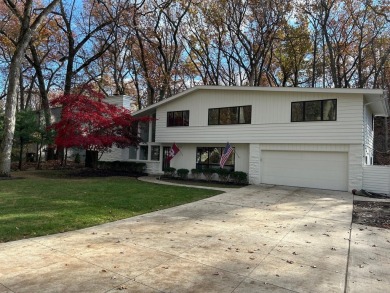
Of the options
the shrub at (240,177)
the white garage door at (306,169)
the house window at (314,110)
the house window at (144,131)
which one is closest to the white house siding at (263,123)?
the house window at (314,110)

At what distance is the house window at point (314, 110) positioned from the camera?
13841mm

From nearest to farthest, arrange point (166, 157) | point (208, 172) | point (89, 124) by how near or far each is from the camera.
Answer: point (89, 124), point (208, 172), point (166, 157)

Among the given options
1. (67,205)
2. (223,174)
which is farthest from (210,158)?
(67,205)

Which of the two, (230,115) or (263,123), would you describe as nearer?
(263,123)

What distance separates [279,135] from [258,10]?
12.4m

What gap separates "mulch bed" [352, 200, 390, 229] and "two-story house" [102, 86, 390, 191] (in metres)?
2.82

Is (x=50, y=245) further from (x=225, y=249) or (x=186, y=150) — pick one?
(x=186, y=150)

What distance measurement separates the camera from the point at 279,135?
15180 millimetres

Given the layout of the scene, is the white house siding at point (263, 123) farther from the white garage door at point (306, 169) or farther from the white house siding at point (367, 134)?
the white house siding at point (367, 134)

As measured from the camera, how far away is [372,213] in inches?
359

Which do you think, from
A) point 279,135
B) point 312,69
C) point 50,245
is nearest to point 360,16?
point 312,69

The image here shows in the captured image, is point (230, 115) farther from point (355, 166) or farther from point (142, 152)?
point (142, 152)

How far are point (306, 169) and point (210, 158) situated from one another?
5.69 metres

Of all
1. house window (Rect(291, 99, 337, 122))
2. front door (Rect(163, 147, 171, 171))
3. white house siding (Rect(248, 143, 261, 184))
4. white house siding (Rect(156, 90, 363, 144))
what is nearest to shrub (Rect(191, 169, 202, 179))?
white house siding (Rect(156, 90, 363, 144))
